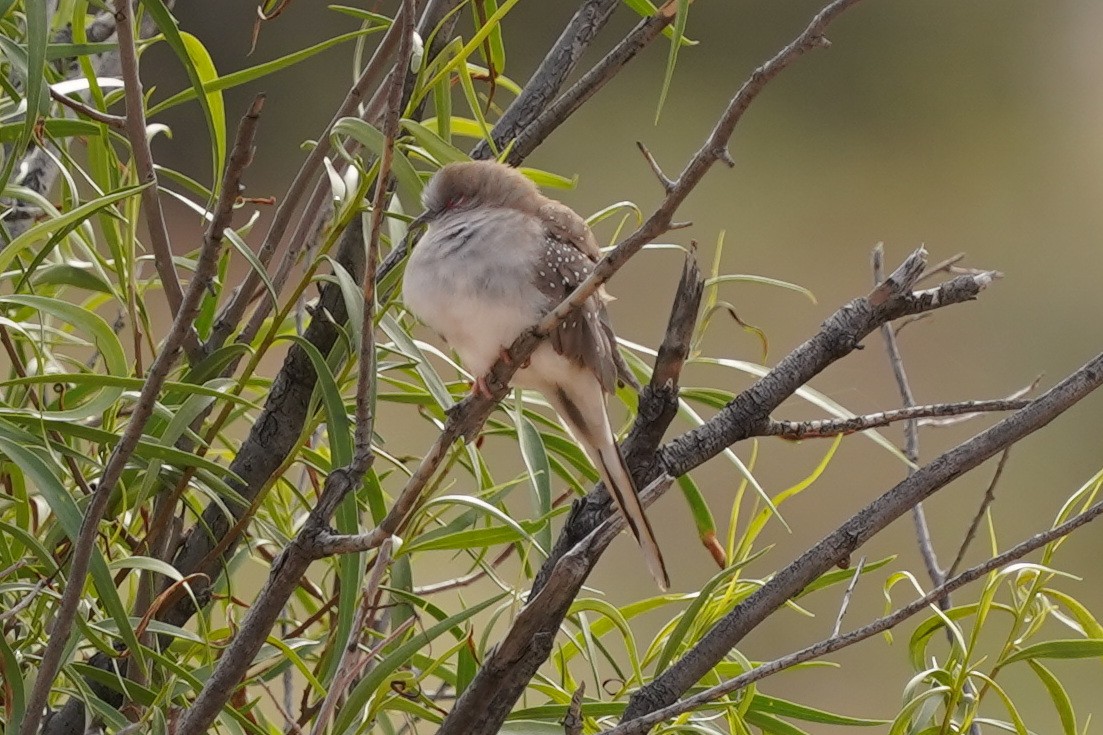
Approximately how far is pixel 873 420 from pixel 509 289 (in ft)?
1.42

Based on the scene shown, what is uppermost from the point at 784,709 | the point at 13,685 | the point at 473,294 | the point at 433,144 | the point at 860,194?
the point at 860,194

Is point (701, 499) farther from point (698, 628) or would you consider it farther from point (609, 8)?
point (609, 8)

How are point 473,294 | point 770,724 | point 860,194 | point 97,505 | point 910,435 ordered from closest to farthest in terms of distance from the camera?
point 97,505 → point 770,724 → point 910,435 → point 473,294 → point 860,194

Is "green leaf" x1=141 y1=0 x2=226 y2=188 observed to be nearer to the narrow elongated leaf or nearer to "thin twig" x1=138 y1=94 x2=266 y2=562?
"thin twig" x1=138 y1=94 x2=266 y2=562

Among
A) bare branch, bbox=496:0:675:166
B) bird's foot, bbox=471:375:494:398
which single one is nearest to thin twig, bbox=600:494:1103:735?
bird's foot, bbox=471:375:494:398

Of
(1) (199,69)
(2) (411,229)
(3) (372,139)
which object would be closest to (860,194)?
(2) (411,229)

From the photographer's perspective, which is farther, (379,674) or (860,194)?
(860,194)

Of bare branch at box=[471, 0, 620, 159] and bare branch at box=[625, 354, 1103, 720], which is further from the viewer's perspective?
bare branch at box=[471, 0, 620, 159]

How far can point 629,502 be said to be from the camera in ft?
2.27

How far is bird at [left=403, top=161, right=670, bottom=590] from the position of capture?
951 mm

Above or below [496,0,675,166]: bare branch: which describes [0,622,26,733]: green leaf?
below

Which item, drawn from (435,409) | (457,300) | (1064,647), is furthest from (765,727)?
(457,300)

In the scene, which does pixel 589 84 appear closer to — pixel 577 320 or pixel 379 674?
pixel 577 320

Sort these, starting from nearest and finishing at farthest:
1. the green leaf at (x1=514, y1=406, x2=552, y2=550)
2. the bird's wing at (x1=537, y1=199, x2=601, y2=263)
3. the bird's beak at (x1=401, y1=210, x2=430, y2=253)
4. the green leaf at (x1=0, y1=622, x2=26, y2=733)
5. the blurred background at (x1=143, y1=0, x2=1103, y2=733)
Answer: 1. the green leaf at (x1=0, y1=622, x2=26, y2=733)
2. the green leaf at (x1=514, y1=406, x2=552, y2=550)
3. the bird's beak at (x1=401, y1=210, x2=430, y2=253)
4. the bird's wing at (x1=537, y1=199, x2=601, y2=263)
5. the blurred background at (x1=143, y1=0, x2=1103, y2=733)
